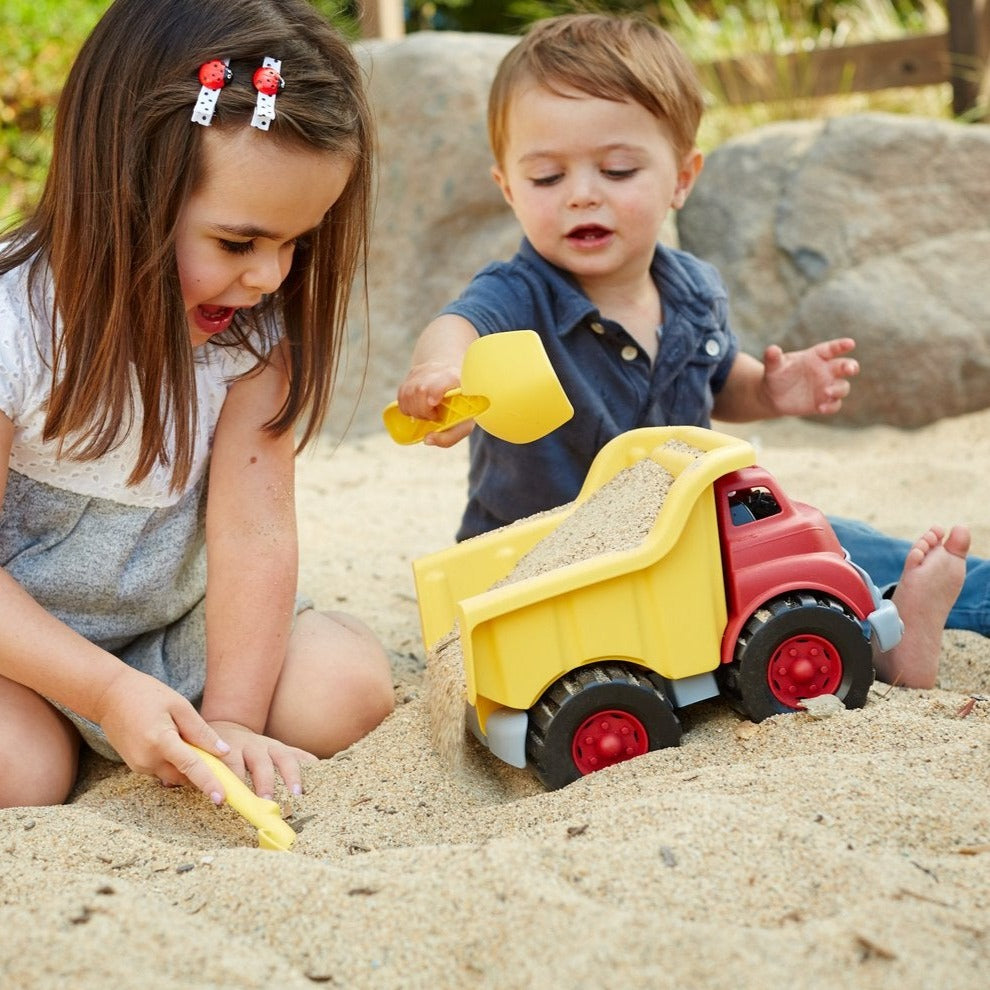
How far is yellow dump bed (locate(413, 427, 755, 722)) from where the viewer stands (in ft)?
4.31

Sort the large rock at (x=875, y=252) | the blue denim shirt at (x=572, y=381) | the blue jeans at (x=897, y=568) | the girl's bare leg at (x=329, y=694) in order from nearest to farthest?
the girl's bare leg at (x=329, y=694) → the blue jeans at (x=897, y=568) → the blue denim shirt at (x=572, y=381) → the large rock at (x=875, y=252)

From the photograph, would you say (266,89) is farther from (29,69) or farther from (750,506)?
(29,69)

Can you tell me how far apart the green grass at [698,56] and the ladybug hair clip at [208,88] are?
141 inches

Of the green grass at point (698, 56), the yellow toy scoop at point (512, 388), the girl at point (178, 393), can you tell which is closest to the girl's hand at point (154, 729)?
the girl at point (178, 393)

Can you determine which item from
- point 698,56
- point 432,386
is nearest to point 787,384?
point 432,386

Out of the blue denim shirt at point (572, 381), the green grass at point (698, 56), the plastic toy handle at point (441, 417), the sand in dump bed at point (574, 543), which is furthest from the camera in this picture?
the green grass at point (698, 56)

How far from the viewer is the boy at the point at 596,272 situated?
79.0 inches

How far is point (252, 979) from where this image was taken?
3.01 ft

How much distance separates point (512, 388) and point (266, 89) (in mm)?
432

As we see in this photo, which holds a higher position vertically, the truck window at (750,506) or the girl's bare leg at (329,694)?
the truck window at (750,506)

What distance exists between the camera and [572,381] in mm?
2041

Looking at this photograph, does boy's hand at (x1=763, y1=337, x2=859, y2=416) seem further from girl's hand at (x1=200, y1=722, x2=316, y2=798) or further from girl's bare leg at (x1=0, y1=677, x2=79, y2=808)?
girl's bare leg at (x1=0, y1=677, x2=79, y2=808)

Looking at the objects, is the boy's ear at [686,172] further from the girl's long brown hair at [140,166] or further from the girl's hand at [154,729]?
the girl's hand at [154,729]

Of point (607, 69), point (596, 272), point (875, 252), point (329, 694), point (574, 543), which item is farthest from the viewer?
point (875, 252)
